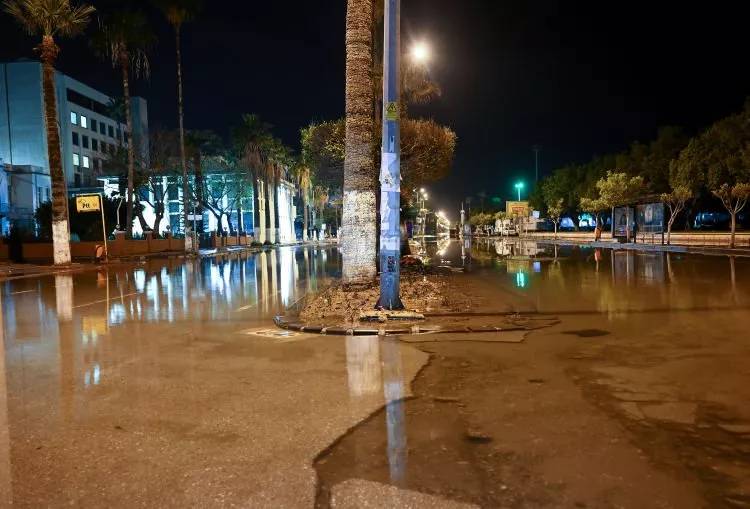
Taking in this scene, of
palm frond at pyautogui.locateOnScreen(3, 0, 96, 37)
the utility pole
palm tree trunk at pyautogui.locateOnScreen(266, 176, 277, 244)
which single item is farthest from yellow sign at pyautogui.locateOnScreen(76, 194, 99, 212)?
the utility pole

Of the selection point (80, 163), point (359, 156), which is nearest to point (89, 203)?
point (359, 156)

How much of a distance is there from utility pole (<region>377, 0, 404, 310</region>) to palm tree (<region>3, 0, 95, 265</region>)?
77.8 feet

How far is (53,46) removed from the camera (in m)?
30.0

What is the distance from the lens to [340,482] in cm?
437

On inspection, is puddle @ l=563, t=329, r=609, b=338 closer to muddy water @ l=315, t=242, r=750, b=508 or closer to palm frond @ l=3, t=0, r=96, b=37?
muddy water @ l=315, t=242, r=750, b=508

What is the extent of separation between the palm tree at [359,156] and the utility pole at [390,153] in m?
2.40

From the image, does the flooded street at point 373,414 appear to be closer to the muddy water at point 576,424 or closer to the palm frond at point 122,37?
the muddy water at point 576,424

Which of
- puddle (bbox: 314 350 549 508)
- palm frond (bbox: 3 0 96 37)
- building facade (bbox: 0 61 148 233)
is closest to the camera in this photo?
puddle (bbox: 314 350 549 508)

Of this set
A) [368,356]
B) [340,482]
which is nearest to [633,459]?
[340,482]

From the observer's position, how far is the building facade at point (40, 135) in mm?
62344

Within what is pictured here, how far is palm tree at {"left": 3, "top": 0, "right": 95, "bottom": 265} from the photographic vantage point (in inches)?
1144

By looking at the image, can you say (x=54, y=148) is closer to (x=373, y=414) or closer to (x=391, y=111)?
(x=391, y=111)

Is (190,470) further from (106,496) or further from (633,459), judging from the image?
(633,459)

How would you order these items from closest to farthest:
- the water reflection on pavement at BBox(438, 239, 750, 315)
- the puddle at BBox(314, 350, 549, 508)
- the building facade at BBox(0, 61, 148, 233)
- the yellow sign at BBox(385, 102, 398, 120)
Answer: the puddle at BBox(314, 350, 549, 508) → the yellow sign at BBox(385, 102, 398, 120) → the water reflection on pavement at BBox(438, 239, 750, 315) → the building facade at BBox(0, 61, 148, 233)
